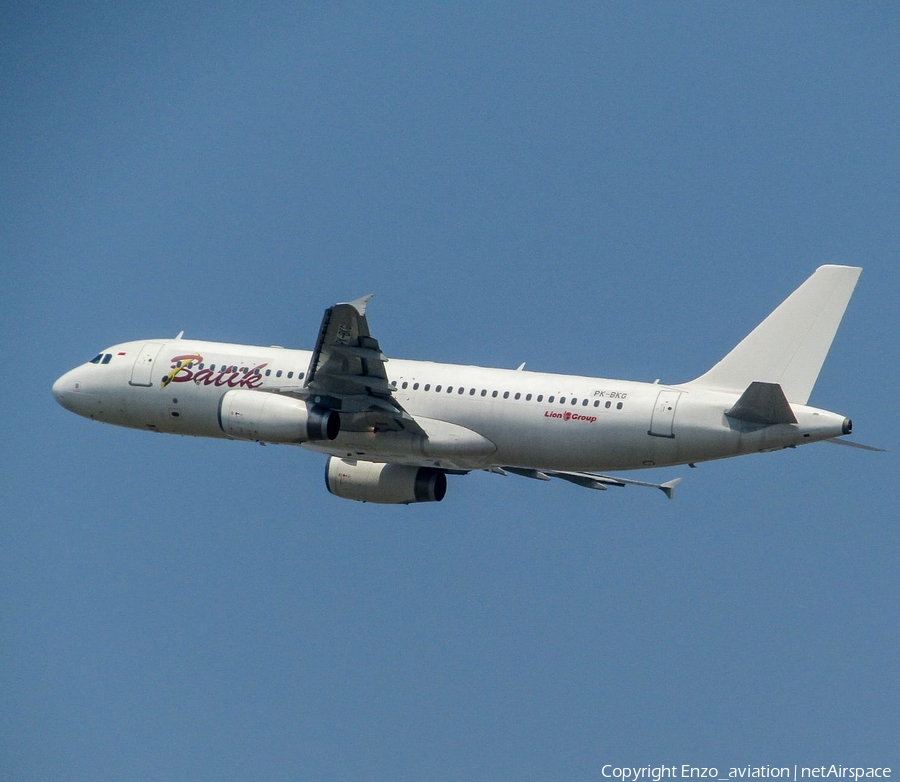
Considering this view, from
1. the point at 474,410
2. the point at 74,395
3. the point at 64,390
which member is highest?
the point at 64,390

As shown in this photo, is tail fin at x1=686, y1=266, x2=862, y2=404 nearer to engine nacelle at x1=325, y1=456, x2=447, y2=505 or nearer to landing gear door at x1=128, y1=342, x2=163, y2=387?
engine nacelle at x1=325, y1=456, x2=447, y2=505

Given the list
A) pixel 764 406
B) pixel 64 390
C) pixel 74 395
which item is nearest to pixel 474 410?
pixel 764 406

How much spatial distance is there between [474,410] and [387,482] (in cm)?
523

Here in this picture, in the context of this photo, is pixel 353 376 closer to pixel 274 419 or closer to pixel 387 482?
pixel 274 419

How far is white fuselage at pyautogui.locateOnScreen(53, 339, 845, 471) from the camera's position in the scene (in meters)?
37.7

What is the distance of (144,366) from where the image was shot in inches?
1764

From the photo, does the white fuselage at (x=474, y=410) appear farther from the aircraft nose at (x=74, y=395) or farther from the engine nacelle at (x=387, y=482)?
the engine nacelle at (x=387, y=482)

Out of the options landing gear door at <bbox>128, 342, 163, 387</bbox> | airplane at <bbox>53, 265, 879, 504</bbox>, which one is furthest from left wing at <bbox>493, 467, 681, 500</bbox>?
landing gear door at <bbox>128, 342, 163, 387</bbox>

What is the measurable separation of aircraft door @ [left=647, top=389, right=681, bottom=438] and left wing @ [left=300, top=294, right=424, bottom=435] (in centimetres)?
699

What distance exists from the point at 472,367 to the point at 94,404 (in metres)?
12.8

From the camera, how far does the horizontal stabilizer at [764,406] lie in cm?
3584

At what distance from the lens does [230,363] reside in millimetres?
43719

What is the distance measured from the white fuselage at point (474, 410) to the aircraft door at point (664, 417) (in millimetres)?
27

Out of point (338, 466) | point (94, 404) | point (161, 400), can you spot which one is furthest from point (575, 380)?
point (94, 404)
